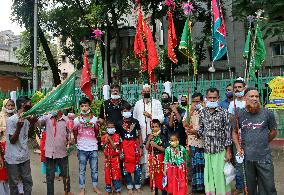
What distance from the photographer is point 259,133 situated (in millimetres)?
5039

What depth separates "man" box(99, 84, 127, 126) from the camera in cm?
722

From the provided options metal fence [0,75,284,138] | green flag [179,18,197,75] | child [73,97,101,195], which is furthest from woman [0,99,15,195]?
metal fence [0,75,284,138]

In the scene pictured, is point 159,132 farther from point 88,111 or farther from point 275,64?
point 275,64

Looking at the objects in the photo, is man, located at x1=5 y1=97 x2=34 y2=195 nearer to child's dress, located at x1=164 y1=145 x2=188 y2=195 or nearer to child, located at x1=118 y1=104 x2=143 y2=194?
child, located at x1=118 y1=104 x2=143 y2=194

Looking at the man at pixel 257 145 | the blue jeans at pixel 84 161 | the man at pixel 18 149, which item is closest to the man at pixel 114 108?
the blue jeans at pixel 84 161

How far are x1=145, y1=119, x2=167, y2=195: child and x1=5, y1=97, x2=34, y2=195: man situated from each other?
1985mm

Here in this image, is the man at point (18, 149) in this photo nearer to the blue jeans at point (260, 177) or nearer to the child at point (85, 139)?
the child at point (85, 139)

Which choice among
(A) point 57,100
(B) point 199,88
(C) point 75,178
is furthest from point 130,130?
(B) point 199,88

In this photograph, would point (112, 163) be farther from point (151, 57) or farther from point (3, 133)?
point (151, 57)

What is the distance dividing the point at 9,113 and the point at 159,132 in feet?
8.05

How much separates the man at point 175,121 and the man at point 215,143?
91cm

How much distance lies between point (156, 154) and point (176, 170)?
1.85ft

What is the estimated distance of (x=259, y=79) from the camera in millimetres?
10062

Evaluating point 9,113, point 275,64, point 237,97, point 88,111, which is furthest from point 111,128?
point 275,64
